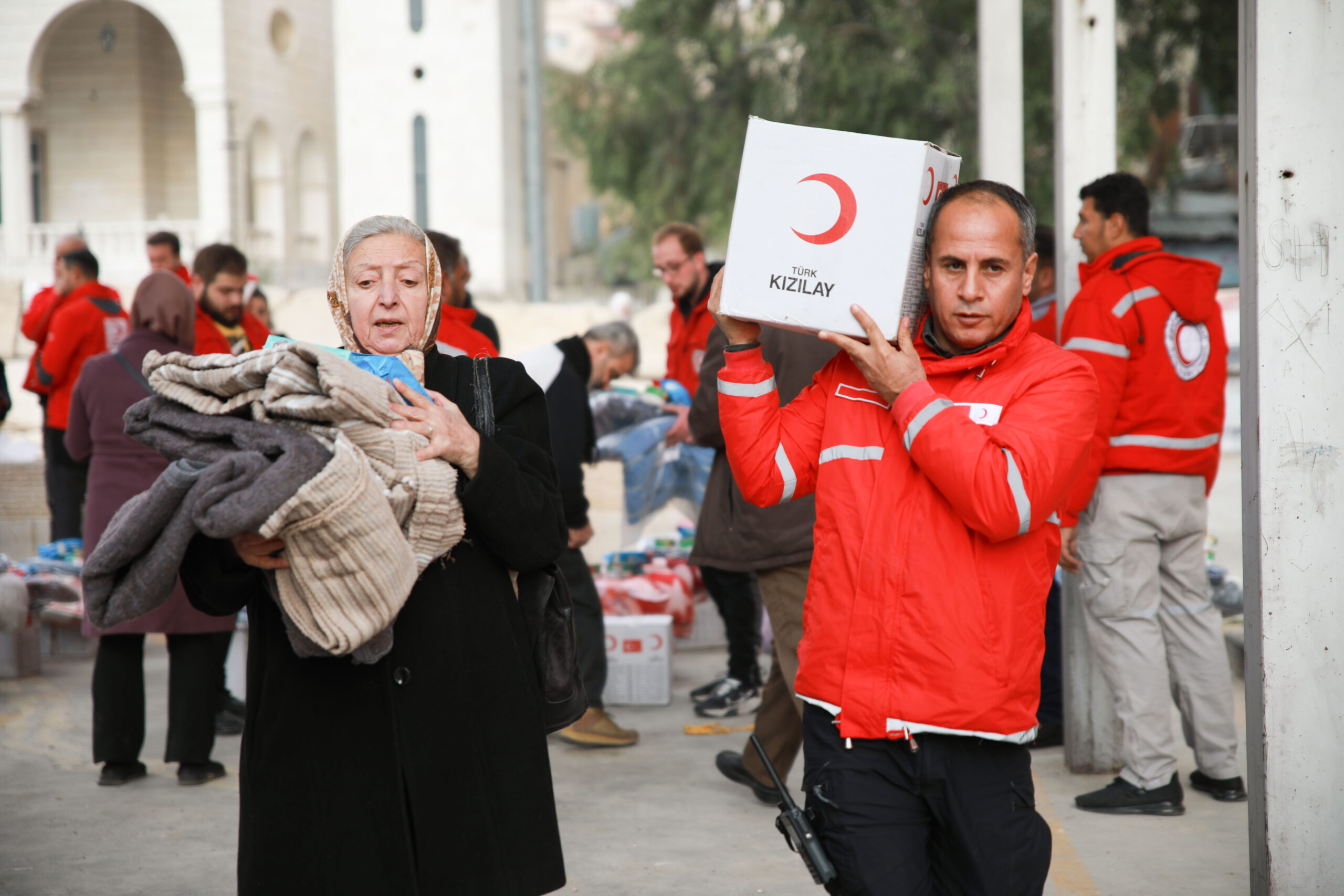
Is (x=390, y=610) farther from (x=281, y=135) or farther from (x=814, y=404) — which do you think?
(x=281, y=135)

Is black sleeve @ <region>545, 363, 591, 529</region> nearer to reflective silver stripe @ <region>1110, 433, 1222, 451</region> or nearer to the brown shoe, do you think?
the brown shoe

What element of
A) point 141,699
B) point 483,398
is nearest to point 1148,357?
point 483,398

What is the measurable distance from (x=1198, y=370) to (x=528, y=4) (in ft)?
42.2

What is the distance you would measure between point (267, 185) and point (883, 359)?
92.4 feet

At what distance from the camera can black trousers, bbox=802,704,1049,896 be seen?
2.43m

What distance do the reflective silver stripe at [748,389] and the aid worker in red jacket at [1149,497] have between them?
236 centimetres

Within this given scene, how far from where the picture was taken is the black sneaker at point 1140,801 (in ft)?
15.5

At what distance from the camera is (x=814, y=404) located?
2734 mm

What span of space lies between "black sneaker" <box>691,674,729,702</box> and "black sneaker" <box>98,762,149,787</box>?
2.69m

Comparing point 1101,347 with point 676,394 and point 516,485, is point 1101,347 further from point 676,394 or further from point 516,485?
point 676,394

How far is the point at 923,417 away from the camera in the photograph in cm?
234

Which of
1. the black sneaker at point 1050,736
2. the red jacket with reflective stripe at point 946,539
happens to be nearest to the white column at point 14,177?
the black sneaker at point 1050,736

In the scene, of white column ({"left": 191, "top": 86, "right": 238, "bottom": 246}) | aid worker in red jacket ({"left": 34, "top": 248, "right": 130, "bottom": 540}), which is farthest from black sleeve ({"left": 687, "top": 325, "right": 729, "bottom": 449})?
white column ({"left": 191, "top": 86, "right": 238, "bottom": 246})

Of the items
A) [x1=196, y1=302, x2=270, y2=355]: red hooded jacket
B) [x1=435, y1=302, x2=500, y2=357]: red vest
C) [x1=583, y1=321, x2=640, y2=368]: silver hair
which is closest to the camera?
[x1=435, y1=302, x2=500, y2=357]: red vest
